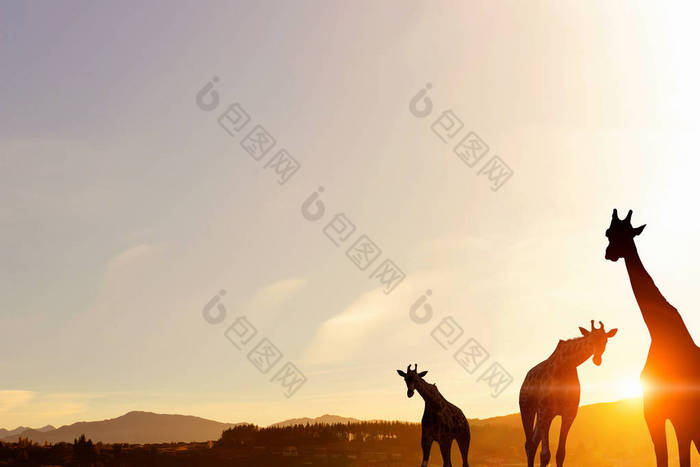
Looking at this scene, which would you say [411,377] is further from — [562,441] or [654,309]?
[654,309]

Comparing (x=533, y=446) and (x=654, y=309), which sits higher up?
(x=654, y=309)

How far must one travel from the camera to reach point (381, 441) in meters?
38.0

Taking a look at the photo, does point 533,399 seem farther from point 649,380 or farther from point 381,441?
point 381,441

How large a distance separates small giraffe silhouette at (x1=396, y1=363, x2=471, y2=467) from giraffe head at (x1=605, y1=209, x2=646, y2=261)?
22.8 ft

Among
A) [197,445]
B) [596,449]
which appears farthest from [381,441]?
[596,449]

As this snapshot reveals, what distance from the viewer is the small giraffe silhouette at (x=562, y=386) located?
15336 mm

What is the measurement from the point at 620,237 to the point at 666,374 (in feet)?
8.04

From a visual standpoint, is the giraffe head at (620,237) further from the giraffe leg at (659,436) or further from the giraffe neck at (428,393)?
the giraffe neck at (428,393)

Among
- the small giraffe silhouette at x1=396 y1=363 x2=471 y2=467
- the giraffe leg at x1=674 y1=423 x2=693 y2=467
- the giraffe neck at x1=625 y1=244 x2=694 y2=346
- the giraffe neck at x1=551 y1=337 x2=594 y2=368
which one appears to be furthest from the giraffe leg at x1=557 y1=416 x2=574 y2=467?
the giraffe neck at x1=625 y1=244 x2=694 y2=346

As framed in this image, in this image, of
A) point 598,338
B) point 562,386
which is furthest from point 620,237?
point 562,386

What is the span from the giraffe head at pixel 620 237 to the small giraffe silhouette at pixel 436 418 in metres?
6.94

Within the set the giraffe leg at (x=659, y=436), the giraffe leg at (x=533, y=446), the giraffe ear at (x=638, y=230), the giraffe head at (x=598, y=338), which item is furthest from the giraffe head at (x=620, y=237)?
the giraffe leg at (x=533, y=446)

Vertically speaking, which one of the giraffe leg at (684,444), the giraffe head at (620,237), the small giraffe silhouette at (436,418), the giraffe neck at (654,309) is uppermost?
the giraffe head at (620,237)

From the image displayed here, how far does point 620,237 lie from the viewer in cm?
1158
